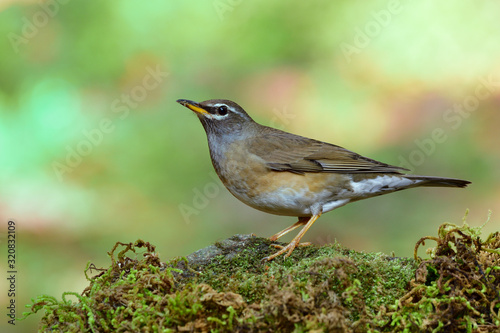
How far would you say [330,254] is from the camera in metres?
4.64

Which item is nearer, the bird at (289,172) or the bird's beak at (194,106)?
the bird at (289,172)

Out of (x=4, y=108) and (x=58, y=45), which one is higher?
(x=58, y=45)

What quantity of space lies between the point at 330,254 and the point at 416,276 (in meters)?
1.02

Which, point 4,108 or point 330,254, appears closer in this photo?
point 330,254

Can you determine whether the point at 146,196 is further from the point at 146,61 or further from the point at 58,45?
the point at 58,45

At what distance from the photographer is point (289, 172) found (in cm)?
573

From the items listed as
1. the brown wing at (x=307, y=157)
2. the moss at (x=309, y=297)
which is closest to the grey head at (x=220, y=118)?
the brown wing at (x=307, y=157)

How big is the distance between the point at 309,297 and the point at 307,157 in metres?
2.86

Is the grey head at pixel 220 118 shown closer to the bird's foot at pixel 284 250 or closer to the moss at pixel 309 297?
the bird's foot at pixel 284 250

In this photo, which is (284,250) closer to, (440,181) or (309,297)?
(309,297)

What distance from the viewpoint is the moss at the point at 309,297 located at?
329 cm

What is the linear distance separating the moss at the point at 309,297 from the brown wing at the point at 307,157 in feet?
5.88

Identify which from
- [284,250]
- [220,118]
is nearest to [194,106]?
[220,118]

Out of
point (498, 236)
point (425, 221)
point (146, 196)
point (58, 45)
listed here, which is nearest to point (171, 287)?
point (498, 236)
